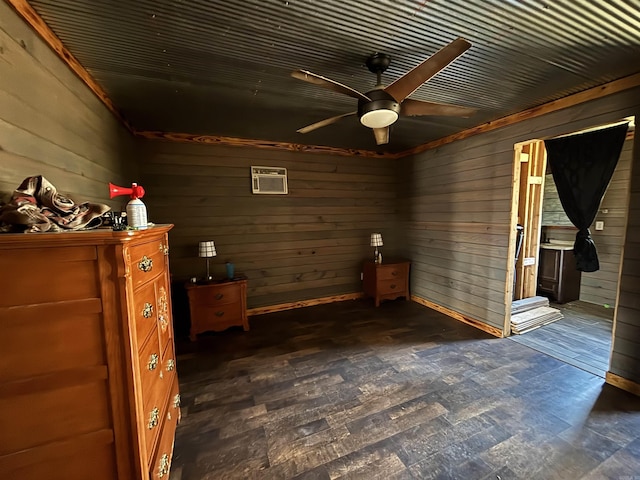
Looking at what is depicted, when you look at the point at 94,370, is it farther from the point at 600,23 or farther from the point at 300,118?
the point at 600,23

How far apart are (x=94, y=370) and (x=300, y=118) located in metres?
2.61

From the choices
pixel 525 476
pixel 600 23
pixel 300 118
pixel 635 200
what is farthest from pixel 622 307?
pixel 300 118

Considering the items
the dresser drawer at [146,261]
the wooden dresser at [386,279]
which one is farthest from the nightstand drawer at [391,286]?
the dresser drawer at [146,261]

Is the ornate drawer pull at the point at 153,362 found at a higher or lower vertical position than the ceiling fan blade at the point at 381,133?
lower

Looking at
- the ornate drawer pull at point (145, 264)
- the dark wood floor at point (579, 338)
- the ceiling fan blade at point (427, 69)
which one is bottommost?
the dark wood floor at point (579, 338)

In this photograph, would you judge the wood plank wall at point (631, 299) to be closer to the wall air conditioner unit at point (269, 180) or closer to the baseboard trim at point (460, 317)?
the baseboard trim at point (460, 317)

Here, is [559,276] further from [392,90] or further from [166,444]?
[166,444]

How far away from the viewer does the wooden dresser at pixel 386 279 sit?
3.99 meters

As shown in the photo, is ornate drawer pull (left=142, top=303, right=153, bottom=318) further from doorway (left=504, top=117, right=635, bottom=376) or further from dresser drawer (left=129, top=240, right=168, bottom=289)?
doorway (left=504, top=117, right=635, bottom=376)

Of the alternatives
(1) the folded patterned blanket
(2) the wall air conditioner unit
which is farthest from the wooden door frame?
(1) the folded patterned blanket

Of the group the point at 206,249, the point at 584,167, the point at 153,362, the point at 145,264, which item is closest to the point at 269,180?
the point at 206,249

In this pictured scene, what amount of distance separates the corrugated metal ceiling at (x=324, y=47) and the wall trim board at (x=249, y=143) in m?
0.60

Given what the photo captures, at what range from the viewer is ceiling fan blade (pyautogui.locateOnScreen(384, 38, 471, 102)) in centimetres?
131

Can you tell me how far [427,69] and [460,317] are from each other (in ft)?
9.99
